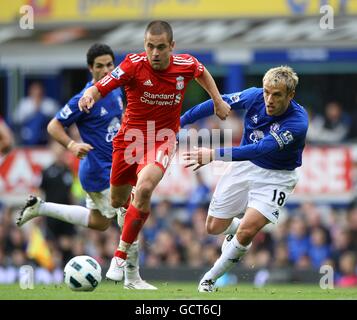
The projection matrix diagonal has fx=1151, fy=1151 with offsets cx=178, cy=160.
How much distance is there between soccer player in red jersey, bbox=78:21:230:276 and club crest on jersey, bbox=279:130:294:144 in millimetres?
662

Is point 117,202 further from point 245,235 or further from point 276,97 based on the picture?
point 276,97

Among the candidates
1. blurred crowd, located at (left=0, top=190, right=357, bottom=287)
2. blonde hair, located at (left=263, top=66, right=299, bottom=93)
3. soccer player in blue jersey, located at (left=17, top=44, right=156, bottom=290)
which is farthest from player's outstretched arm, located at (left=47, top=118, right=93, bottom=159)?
blurred crowd, located at (left=0, top=190, right=357, bottom=287)

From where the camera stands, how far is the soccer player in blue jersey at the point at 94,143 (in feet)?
42.9

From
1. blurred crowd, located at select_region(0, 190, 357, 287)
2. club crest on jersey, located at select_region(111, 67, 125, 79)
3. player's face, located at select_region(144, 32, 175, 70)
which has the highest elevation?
player's face, located at select_region(144, 32, 175, 70)

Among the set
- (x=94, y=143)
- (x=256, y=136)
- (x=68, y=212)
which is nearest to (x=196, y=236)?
(x=68, y=212)

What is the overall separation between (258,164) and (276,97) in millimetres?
887

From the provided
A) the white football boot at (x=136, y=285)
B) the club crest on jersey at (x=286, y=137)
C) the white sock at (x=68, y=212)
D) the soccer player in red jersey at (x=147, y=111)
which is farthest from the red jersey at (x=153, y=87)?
the white sock at (x=68, y=212)

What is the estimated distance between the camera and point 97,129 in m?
13.3

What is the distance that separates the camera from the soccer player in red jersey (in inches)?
452

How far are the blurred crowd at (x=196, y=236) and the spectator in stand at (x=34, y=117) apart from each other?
187cm

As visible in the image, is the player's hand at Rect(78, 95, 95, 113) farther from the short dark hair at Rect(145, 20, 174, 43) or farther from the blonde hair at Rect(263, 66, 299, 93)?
the blonde hair at Rect(263, 66, 299, 93)

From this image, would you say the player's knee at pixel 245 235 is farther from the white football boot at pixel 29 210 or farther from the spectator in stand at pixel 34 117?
the spectator in stand at pixel 34 117

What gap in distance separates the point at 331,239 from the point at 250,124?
8.19m
